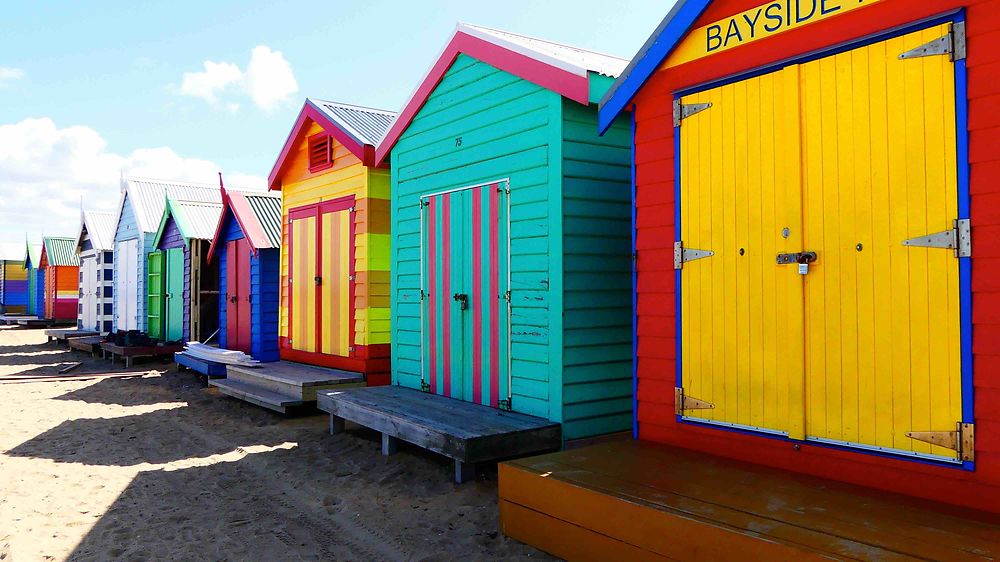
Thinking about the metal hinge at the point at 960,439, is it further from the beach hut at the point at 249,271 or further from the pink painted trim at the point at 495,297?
the beach hut at the point at 249,271

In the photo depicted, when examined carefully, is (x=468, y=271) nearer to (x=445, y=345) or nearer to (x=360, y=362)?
(x=445, y=345)

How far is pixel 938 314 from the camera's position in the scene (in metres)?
3.48

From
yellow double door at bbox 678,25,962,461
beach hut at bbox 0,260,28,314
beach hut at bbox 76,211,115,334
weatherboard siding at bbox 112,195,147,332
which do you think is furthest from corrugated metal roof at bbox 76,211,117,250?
beach hut at bbox 0,260,28,314

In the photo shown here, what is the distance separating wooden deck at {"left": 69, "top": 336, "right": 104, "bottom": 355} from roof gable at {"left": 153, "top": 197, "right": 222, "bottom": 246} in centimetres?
343

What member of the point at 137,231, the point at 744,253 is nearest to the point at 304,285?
the point at 744,253

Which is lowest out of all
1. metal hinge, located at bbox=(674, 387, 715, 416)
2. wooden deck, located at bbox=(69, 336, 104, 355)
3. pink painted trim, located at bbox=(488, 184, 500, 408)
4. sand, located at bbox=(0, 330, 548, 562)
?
sand, located at bbox=(0, 330, 548, 562)

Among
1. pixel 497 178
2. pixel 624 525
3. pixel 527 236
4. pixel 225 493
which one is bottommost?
pixel 225 493

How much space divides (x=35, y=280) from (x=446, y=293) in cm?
3858

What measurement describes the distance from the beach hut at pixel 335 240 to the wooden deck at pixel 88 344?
29.5 ft

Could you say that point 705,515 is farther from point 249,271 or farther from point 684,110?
point 249,271

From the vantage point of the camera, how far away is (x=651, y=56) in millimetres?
4918

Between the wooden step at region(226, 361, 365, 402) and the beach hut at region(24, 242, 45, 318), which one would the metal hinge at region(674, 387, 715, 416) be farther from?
the beach hut at region(24, 242, 45, 318)

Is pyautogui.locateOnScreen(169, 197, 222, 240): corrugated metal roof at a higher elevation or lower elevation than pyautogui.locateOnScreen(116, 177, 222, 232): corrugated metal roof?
lower

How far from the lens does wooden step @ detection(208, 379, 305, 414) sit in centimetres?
868
